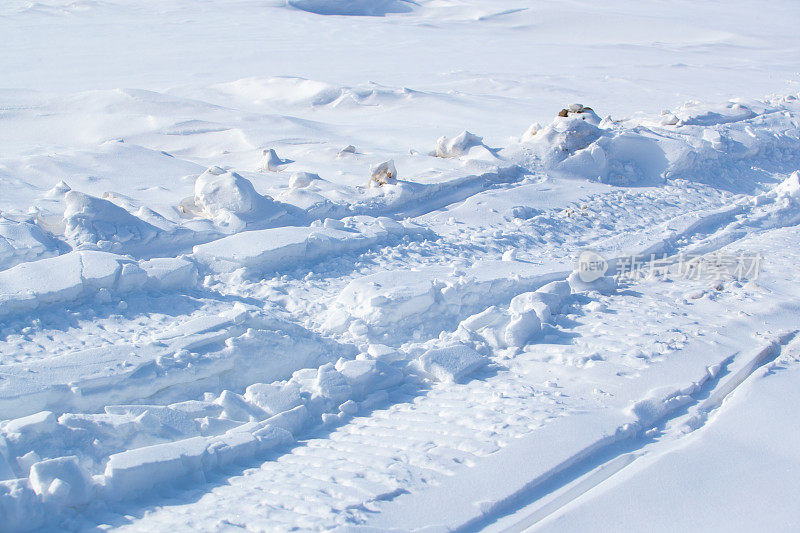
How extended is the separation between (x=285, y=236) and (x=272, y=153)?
2.05 meters

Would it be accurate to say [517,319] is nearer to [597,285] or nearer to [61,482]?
[597,285]

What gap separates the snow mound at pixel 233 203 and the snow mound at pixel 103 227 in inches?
19.0

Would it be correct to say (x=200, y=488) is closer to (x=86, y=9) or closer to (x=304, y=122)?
(x=304, y=122)

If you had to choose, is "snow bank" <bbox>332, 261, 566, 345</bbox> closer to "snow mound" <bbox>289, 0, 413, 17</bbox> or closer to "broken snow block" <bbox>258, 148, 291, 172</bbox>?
"broken snow block" <bbox>258, 148, 291, 172</bbox>

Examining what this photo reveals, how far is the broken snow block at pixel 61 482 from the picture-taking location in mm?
2162

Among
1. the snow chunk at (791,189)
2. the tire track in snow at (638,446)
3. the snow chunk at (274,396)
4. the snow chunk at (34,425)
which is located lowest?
the tire track in snow at (638,446)

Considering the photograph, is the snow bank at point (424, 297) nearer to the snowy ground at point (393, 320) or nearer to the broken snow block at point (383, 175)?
the snowy ground at point (393, 320)

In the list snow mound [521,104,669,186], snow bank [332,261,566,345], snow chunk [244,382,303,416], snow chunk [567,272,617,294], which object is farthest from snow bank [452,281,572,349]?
snow mound [521,104,669,186]

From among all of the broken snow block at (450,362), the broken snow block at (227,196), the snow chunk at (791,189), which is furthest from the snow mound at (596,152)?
the broken snow block at (450,362)

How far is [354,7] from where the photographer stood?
20.4 metres

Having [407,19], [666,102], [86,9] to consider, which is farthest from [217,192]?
[407,19]

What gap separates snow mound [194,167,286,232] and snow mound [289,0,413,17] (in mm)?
15967

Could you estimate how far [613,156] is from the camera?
6.28 meters

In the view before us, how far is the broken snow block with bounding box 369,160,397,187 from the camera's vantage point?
5461 millimetres
